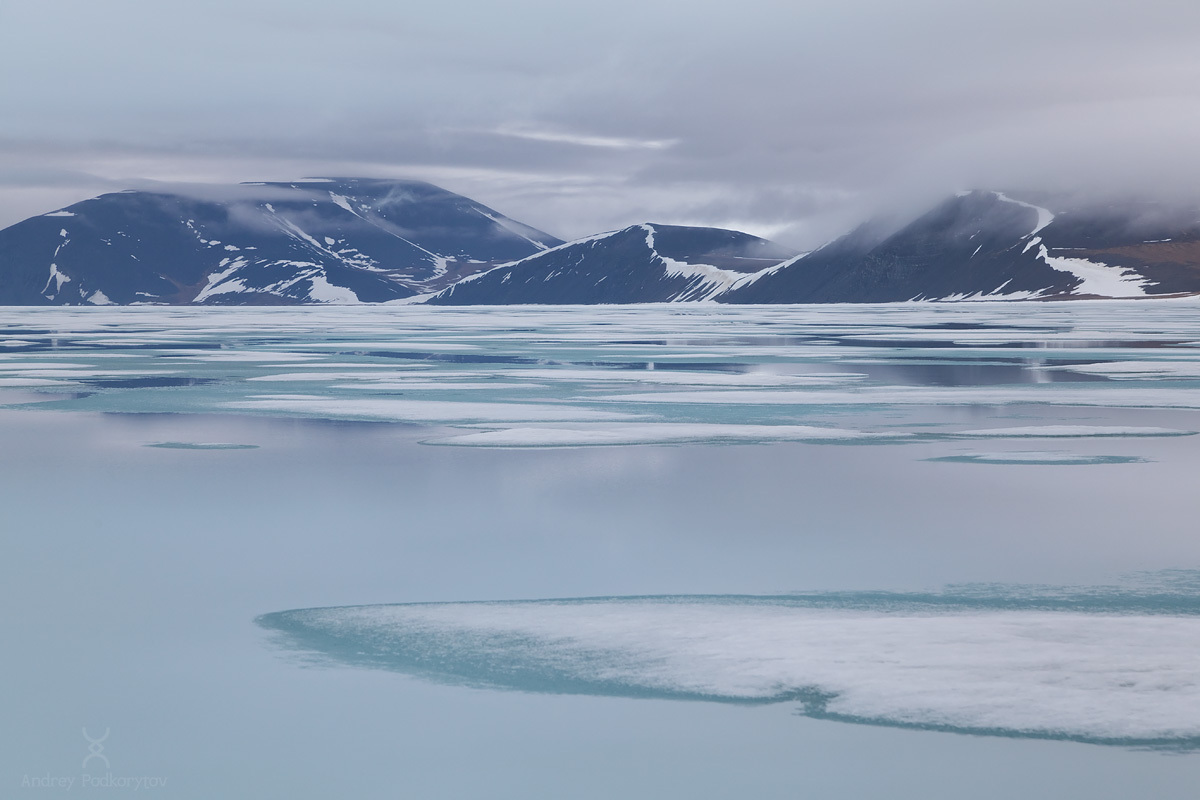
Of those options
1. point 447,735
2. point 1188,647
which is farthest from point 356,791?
point 1188,647

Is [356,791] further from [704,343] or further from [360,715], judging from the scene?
[704,343]

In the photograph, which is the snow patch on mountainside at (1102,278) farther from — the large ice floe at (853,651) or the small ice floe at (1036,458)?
the large ice floe at (853,651)

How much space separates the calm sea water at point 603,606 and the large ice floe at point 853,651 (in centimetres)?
2

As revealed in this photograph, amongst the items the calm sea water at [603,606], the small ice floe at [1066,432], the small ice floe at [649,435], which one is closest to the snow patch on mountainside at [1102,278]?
the small ice floe at [1066,432]

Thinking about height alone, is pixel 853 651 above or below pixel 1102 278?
below

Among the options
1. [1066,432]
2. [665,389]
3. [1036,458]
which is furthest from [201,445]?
[1066,432]

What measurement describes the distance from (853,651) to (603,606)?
168 cm

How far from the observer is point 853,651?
260 inches

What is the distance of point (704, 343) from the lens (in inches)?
1764

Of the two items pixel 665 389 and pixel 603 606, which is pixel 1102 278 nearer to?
pixel 665 389

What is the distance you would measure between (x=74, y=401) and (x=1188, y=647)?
18.4m

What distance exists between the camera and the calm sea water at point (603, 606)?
5461mm

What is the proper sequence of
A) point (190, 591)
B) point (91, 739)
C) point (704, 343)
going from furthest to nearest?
point (704, 343)
point (190, 591)
point (91, 739)

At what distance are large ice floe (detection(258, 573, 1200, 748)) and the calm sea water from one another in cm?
2
